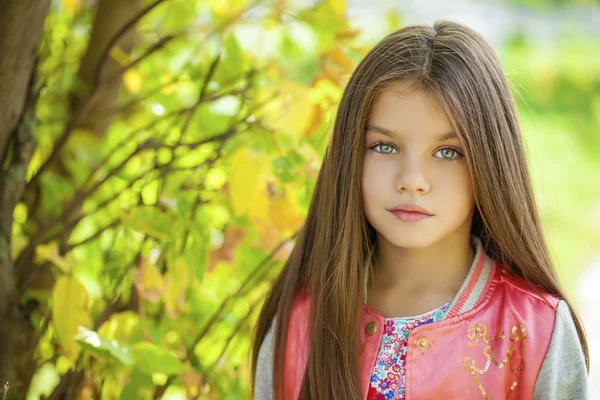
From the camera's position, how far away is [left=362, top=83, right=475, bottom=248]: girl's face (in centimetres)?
122

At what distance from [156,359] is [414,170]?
1.45 ft

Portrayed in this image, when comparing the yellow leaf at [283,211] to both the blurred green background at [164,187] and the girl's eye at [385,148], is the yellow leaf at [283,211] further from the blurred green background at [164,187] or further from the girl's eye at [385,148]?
the girl's eye at [385,148]

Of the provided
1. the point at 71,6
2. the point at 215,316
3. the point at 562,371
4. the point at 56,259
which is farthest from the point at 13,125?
the point at 562,371

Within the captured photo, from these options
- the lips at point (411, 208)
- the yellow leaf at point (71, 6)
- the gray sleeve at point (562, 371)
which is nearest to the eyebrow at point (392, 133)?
the lips at point (411, 208)

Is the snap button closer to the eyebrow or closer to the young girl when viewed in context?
the young girl

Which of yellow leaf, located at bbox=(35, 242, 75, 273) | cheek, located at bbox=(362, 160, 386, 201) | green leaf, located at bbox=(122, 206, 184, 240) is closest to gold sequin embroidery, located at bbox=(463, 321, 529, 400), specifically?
cheek, located at bbox=(362, 160, 386, 201)

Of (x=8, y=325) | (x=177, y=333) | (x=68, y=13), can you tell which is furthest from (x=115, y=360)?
(x=68, y=13)

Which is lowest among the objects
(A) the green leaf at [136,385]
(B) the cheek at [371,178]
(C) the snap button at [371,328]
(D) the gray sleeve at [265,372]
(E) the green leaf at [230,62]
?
(A) the green leaf at [136,385]

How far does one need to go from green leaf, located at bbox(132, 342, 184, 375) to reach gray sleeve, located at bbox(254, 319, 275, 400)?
245 millimetres

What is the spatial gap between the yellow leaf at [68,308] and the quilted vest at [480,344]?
42 cm

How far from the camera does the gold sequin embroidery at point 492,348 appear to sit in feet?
4.09

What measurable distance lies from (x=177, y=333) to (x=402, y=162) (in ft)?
1.94

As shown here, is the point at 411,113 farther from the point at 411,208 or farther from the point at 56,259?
the point at 56,259

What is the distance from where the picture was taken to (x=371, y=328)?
133 centimetres
